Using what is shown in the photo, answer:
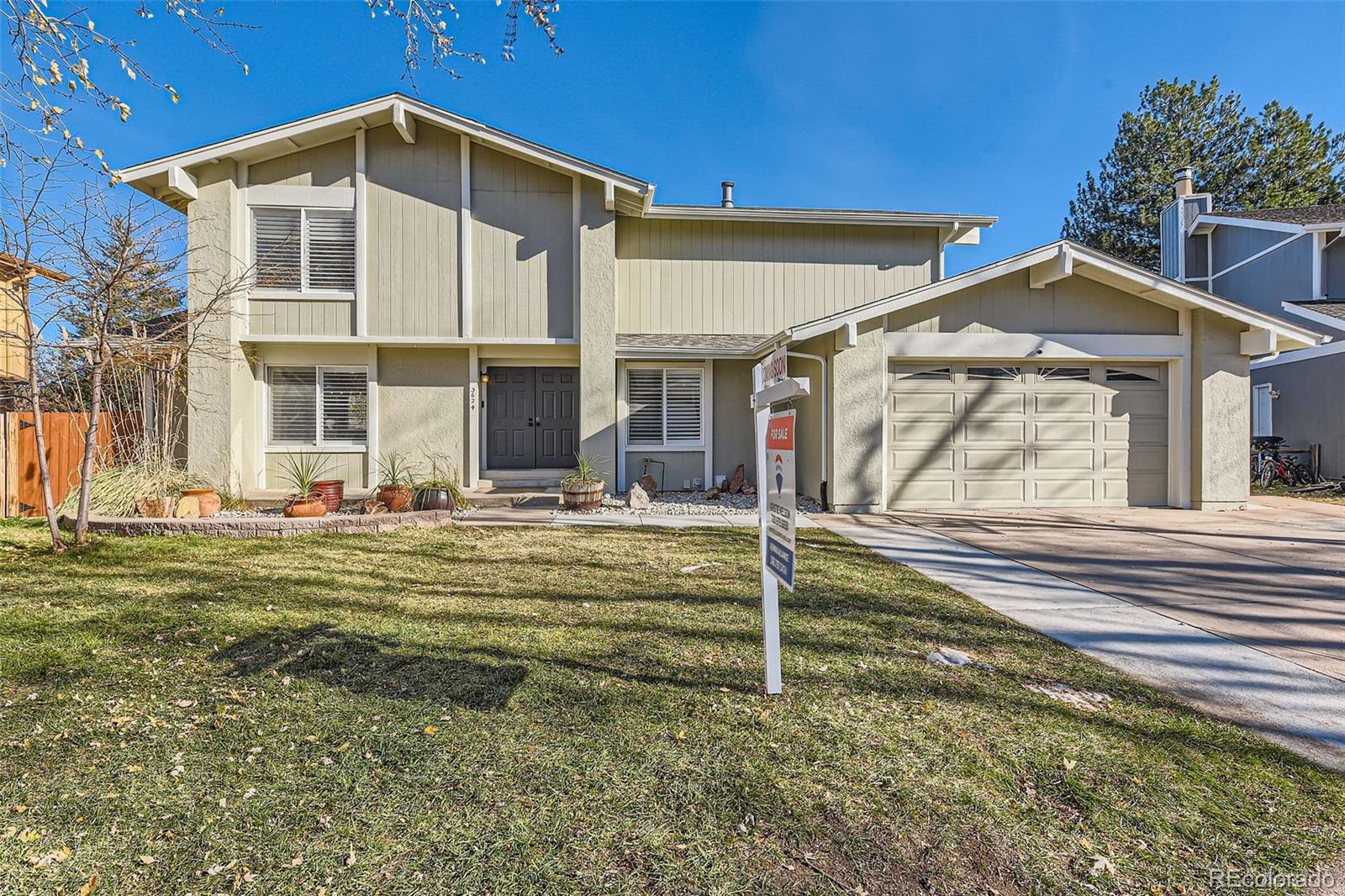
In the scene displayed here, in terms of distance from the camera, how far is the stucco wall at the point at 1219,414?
973 cm

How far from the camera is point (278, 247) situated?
10344 millimetres

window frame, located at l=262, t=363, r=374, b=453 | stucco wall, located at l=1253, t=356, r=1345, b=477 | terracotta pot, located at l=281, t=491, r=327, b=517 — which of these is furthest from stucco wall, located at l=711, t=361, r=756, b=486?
stucco wall, located at l=1253, t=356, r=1345, b=477

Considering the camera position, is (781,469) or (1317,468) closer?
(781,469)

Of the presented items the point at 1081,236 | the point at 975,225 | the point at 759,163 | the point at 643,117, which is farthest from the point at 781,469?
the point at 1081,236

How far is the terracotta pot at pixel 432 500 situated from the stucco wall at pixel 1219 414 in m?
11.4

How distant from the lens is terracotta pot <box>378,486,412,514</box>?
28.8 ft

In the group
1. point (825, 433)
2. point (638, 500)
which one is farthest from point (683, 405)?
point (825, 433)

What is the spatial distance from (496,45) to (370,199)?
7.56 meters

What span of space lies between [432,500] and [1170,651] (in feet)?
26.7

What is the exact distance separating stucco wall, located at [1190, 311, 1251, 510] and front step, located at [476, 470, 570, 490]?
33.7 feet

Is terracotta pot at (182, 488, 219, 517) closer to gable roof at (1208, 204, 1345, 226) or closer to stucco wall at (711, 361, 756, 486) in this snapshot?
stucco wall at (711, 361, 756, 486)

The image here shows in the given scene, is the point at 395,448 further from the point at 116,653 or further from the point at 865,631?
the point at 865,631

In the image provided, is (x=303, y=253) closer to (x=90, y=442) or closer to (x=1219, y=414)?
(x=90, y=442)

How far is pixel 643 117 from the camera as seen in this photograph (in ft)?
44.9
